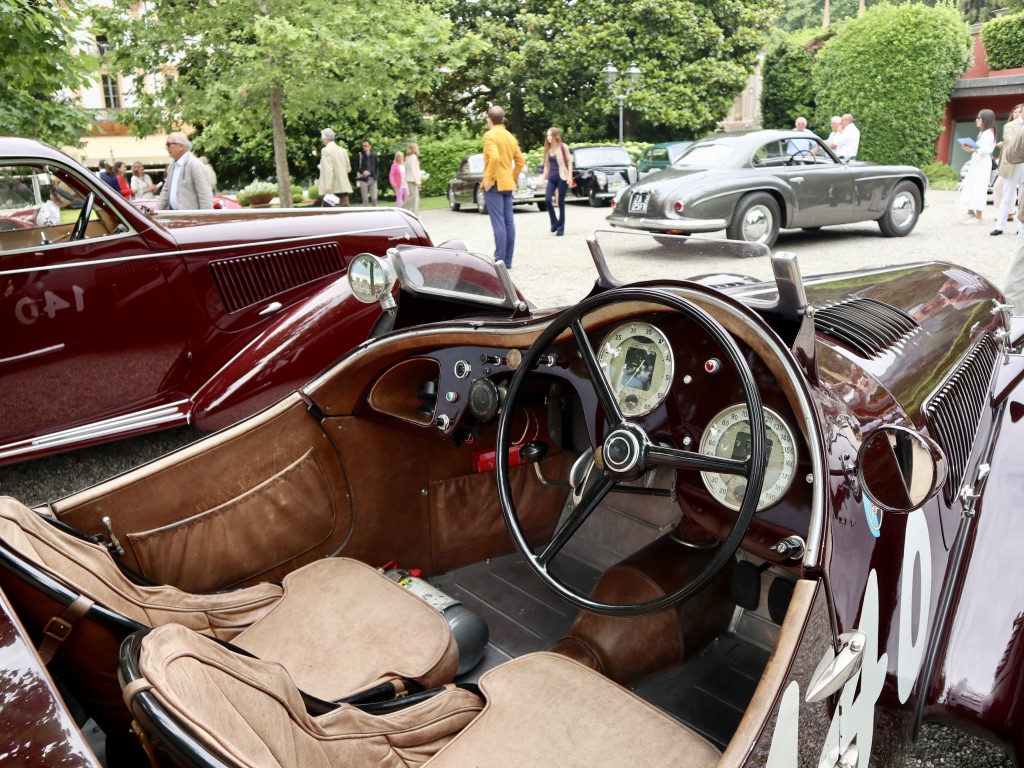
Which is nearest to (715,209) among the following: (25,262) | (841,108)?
(25,262)

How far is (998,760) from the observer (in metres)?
2.47

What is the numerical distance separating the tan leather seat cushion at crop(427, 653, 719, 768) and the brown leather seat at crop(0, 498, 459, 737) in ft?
0.84

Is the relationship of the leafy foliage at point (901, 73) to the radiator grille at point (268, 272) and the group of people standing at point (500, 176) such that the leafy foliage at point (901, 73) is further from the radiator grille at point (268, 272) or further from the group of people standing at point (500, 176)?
the radiator grille at point (268, 272)

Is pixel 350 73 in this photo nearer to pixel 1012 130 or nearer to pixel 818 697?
pixel 1012 130

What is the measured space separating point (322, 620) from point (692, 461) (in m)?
1.22

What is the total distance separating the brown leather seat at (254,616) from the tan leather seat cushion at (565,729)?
26cm

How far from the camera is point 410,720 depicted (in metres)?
1.97

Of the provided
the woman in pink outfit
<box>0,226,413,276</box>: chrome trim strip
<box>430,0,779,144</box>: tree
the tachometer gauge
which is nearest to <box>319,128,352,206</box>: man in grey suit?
the woman in pink outfit

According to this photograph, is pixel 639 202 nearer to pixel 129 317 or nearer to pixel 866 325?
pixel 129 317

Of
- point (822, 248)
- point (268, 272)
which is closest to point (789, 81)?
point (822, 248)

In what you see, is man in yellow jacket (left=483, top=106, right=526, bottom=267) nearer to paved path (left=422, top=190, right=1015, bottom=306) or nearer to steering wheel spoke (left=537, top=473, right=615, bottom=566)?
paved path (left=422, top=190, right=1015, bottom=306)

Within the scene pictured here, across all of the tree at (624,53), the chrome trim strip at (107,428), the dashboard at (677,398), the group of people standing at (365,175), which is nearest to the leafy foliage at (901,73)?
the tree at (624,53)

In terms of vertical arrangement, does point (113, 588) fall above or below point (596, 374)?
below

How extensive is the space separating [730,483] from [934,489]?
56 centimetres
